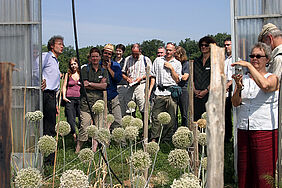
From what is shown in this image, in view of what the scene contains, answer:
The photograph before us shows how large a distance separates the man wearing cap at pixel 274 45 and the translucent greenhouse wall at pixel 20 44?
262 centimetres

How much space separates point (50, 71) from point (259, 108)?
2970mm

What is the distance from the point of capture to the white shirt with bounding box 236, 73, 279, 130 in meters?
3.40

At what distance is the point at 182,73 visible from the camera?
7.07m

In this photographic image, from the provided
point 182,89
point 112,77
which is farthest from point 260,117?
point 182,89

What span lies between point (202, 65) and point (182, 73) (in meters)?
1.34

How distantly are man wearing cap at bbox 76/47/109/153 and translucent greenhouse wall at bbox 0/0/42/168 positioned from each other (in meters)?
1.39

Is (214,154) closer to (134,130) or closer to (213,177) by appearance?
(213,177)

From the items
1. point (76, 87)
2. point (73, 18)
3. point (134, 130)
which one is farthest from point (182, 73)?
point (73, 18)

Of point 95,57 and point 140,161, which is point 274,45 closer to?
point 140,161

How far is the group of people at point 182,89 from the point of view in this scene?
134 inches

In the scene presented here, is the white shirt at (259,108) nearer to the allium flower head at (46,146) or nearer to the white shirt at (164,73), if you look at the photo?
the allium flower head at (46,146)

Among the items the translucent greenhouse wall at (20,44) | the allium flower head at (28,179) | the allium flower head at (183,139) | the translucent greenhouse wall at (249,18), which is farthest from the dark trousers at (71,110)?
the allium flower head at (28,179)

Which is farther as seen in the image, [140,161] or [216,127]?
[140,161]

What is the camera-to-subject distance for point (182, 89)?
721 cm
